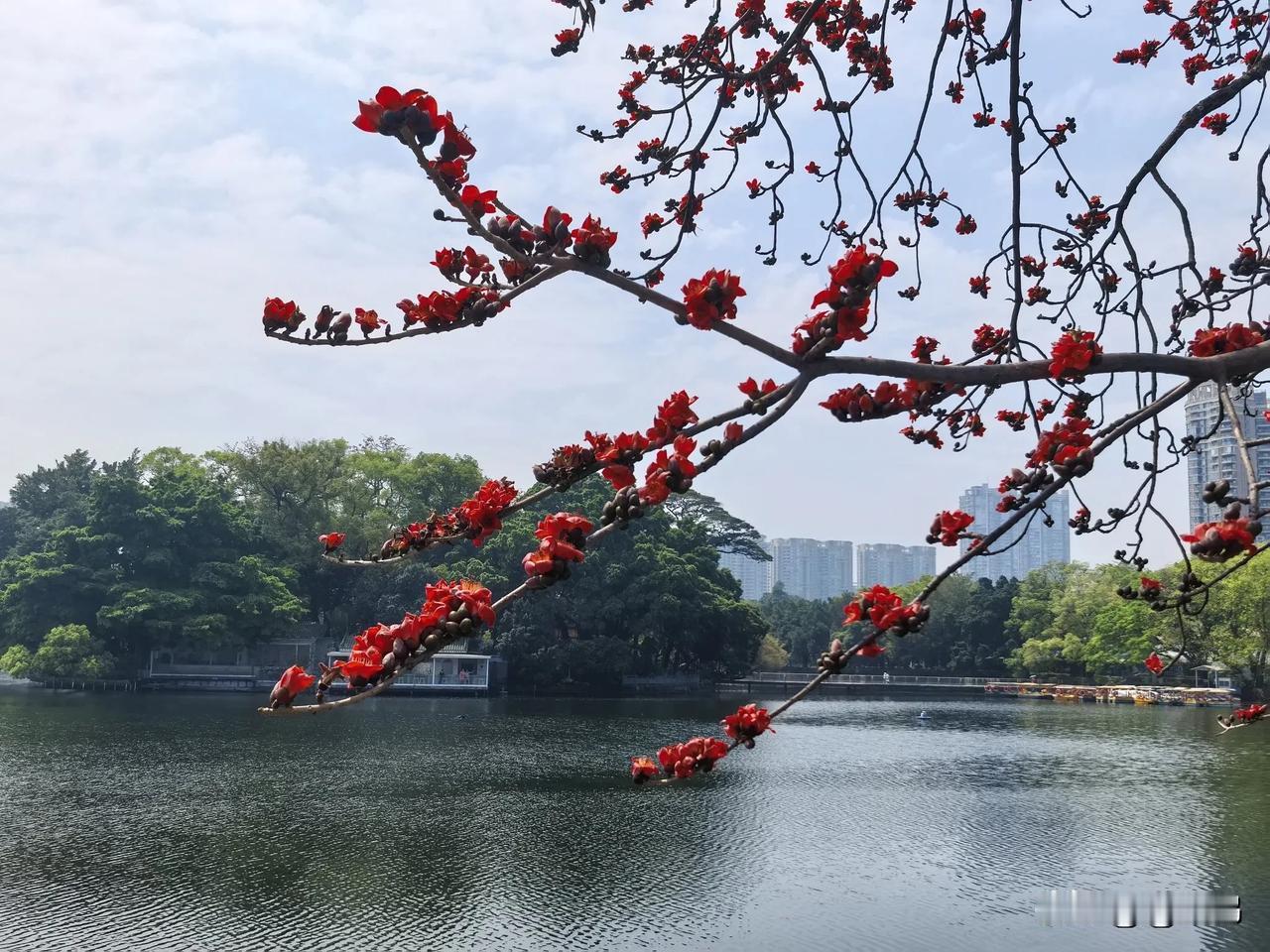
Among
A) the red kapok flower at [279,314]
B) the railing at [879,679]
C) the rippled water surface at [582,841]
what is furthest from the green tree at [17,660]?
the red kapok flower at [279,314]

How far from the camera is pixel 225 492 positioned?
41.1m

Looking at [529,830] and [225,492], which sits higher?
[225,492]

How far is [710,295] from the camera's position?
2066 mm

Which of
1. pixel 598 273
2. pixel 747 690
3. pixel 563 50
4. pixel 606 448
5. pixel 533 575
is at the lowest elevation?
pixel 747 690

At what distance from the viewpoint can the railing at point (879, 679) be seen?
1827 inches

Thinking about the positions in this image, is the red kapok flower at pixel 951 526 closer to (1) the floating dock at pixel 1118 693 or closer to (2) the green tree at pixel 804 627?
(1) the floating dock at pixel 1118 693

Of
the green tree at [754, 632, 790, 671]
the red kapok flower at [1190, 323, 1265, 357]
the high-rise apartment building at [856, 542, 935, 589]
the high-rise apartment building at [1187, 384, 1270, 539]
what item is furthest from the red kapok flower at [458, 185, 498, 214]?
the high-rise apartment building at [856, 542, 935, 589]

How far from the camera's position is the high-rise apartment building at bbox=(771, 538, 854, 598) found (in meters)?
146

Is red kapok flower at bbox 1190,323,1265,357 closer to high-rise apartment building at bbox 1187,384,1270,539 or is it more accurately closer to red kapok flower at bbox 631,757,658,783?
high-rise apartment building at bbox 1187,384,1270,539

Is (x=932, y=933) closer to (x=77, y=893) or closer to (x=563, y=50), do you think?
(x=77, y=893)

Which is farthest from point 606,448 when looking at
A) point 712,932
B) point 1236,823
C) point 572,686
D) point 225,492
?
point 225,492

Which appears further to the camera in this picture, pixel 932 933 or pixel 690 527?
pixel 690 527

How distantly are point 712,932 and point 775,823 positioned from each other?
16.8 ft

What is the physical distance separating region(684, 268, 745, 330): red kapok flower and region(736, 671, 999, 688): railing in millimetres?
44069
